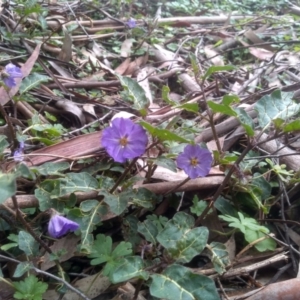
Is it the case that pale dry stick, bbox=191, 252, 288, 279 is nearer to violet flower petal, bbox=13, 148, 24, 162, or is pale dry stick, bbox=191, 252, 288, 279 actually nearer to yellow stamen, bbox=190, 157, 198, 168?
yellow stamen, bbox=190, 157, 198, 168

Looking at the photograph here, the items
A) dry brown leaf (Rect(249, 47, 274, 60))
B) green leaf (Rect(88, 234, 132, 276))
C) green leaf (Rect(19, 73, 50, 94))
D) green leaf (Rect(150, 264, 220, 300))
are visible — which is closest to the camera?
green leaf (Rect(150, 264, 220, 300))

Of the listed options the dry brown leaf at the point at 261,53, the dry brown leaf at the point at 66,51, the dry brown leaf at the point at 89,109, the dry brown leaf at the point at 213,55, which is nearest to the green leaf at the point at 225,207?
the dry brown leaf at the point at 89,109

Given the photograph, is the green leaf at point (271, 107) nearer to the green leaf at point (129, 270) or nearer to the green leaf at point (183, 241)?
the green leaf at point (183, 241)

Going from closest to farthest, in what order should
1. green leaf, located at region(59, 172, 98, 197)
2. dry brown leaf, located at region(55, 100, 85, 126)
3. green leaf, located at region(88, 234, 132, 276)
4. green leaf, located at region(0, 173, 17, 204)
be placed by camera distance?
green leaf, located at region(0, 173, 17, 204) → green leaf, located at region(88, 234, 132, 276) → green leaf, located at region(59, 172, 98, 197) → dry brown leaf, located at region(55, 100, 85, 126)

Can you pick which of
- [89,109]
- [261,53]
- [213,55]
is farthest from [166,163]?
[261,53]

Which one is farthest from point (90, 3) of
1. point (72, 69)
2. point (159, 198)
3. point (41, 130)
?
point (159, 198)

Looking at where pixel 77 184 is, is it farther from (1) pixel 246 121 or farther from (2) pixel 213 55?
(2) pixel 213 55

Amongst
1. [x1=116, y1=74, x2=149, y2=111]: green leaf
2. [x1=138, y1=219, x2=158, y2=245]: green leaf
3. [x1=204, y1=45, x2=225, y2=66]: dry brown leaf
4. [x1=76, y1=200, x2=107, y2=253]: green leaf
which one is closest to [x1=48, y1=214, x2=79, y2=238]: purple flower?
[x1=76, y1=200, x2=107, y2=253]: green leaf
